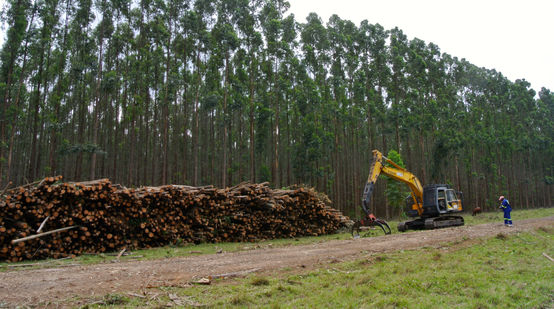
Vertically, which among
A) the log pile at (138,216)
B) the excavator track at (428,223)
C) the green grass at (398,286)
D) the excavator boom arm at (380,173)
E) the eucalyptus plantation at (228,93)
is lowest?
the excavator track at (428,223)

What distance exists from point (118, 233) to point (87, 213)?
1231 millimetres

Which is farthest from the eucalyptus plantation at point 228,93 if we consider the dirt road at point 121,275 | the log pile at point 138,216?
the dirt road at point 121,275

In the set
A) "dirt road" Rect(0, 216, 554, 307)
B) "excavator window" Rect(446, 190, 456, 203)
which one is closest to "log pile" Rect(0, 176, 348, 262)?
"dirt road" Rect(0, 216, 554, 307)

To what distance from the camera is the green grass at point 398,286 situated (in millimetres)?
4262

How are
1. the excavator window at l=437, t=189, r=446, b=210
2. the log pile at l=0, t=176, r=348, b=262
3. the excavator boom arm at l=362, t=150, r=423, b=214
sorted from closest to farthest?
the log pile at l=0, t=176, r=348, b=262
the excavator boom arm at l=362, t=150, r=423, b=214
the excavator window at l=437, t=189, r=446, b=210

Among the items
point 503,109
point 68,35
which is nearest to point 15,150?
point 68,35

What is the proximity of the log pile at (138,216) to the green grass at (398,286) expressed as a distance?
243 inches

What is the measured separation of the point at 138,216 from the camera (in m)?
11.1

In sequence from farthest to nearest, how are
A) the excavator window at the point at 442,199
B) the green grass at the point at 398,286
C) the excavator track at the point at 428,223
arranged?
the excavator window at the point at 442,199, the excavator track at the point at 428,223, the green grass at the point at 398,286

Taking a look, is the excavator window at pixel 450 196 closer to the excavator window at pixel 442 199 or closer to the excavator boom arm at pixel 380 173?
the excavator window at pixel 442 199

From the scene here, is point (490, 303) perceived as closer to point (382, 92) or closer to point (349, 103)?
point (349, 103)

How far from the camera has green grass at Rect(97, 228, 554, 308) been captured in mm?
4262

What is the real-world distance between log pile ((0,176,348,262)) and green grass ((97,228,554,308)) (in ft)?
20.3

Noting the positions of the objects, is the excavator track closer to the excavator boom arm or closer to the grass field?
the excavator boom arm
